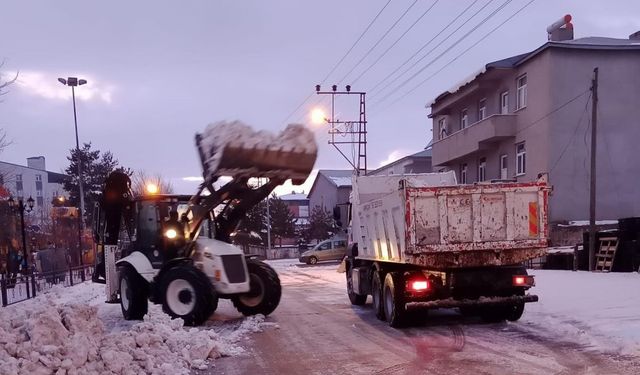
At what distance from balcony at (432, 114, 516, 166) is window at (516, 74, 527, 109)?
0.73 m

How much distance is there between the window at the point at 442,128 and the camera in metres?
38.4

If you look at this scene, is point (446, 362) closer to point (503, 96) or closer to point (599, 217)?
point (599, 217)

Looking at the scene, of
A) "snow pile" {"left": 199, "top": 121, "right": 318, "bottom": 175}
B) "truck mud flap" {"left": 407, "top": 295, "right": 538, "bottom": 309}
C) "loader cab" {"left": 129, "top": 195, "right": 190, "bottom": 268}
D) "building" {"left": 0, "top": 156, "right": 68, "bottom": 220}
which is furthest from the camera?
"building" {"left": 0, "top": 156, "right": 68, "bottom": 220}

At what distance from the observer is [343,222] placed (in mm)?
16188

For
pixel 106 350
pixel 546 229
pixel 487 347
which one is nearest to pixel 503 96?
pixel 546 229

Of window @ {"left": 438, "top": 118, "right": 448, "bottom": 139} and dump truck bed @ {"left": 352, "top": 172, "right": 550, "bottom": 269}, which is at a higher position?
window @ {"left": 438, "top": 118, "right": 448, "bottom": 139}

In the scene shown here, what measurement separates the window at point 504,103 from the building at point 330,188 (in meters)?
38.6

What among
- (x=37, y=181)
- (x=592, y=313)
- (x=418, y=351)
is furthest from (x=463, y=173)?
(x=37, y=181)

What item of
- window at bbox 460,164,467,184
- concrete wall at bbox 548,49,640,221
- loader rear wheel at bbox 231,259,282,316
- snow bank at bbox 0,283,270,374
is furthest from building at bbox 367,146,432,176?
snow bank at bbox 0,283,270,374

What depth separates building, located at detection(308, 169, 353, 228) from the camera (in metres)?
75.1

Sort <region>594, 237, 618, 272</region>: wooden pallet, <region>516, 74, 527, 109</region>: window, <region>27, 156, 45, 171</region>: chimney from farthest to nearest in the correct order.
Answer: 1. <region>27, 156, 45, 171</region>: chimney
2. <region>516, 74, 527, 109</region>: window
3. <region>594, 237, 618, 272</region>: wooden pallet

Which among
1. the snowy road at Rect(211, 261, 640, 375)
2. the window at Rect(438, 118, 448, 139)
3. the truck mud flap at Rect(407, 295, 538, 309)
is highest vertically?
the window at Rect(438, 118, 448, 139)

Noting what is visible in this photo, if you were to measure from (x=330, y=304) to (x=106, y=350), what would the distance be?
8.67 m

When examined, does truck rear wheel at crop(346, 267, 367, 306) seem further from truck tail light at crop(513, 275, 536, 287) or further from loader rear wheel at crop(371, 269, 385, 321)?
truck tail light at crop(513, 275, 536, 287)
